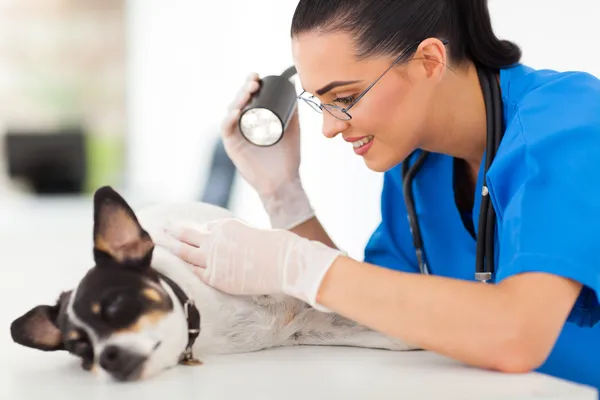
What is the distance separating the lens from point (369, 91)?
1131mm

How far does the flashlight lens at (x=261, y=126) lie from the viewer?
1367mm

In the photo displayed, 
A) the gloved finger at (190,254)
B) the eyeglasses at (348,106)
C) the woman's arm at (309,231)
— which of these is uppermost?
the eyeglasses at (348,106)

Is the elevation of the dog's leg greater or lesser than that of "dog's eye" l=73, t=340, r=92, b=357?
lesser

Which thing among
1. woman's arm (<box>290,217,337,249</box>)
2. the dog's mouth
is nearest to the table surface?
the dog's mouth

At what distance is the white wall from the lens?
1781 millimetres

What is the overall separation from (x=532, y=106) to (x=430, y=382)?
0.45 metres

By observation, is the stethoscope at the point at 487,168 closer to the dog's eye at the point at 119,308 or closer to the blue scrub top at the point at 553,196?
the blue scrub top at the point at 553,196

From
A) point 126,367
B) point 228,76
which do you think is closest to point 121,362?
point 126,367

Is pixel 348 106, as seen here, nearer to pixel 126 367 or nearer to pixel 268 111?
pixel 268 111

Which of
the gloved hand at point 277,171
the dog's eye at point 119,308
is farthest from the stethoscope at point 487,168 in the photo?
the dog's eye at point 119,308

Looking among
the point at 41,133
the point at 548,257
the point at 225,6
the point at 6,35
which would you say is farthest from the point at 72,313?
the point at 6,35

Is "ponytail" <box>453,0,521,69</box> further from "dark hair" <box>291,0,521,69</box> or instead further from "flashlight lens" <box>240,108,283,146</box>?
"flashlight lens" <box>240,108,283,146</box>

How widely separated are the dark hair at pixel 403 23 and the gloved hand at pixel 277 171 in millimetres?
370

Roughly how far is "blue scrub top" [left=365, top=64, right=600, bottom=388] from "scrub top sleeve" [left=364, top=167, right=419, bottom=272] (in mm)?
137
